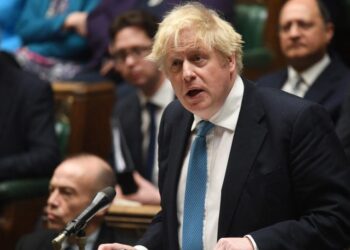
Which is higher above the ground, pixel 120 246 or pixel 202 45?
pixel 202 45

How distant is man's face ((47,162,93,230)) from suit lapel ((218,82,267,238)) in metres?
0.85

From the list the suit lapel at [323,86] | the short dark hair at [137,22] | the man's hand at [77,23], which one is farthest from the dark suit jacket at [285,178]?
the man's hand at [77,23]

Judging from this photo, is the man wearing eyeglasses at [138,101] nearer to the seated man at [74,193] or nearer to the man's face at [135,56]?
the man's face at [135,56]

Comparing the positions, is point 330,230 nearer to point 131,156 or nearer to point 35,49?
point 131,156

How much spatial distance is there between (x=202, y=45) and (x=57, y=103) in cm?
191

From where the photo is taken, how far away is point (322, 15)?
308 centimetres

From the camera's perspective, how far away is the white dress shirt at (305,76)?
117 inches

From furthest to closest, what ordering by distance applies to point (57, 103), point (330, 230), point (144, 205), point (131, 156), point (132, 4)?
1. point (132, 4)
2. point (57, 103)
3. point (131, 156)
4. point (144, 205)
5. point (330, 230)

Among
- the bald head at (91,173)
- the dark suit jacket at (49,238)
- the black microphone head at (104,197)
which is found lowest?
the dark suit jacket at (49,238)

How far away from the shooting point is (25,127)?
313 centimetres

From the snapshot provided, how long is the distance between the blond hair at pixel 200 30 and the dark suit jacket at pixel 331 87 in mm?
988

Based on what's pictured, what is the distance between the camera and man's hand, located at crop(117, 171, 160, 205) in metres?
2.82

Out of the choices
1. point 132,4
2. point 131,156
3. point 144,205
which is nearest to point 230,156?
point 144,205

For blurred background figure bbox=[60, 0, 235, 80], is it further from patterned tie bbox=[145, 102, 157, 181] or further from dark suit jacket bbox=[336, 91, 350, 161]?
dark suit jacket bbox=[336, 91, 350, 161]
